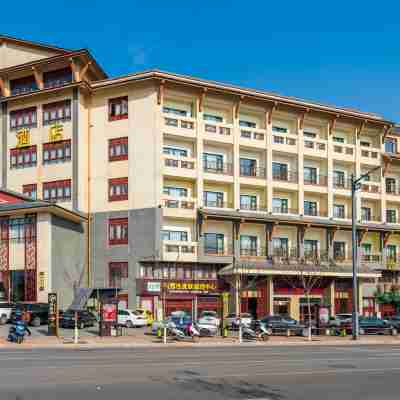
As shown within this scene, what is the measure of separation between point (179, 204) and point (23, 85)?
17847 mm

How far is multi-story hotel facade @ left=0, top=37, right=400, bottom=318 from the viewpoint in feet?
181

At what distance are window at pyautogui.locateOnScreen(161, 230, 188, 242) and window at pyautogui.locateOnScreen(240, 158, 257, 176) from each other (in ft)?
25.6

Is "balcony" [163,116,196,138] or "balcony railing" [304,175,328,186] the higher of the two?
"balcony" [163,116,196,138]

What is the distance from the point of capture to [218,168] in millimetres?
57906

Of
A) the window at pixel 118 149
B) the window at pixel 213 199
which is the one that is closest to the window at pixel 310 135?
the window at pixel 213 199

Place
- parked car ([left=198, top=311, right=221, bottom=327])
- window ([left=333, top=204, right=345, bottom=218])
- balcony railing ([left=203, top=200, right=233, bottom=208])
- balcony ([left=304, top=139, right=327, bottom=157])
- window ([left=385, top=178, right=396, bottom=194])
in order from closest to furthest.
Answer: parked car ([left=198, top=311, right=221, bottom=327]), balcony railing ([left=203, top=200, right=233, bottom=208]), balcony ([left=304, top=139, right=327, bottom=157]), window ([left=333, top=204, right=345, bottom=218]), window ([left=385, top=178, right=396, bottom=194])

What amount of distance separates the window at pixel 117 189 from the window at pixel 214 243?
7.59 metres

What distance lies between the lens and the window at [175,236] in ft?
181

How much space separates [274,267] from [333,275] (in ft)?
19.3

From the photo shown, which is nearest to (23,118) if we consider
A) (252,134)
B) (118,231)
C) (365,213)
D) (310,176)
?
(118,231)

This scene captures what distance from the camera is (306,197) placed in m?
62.8

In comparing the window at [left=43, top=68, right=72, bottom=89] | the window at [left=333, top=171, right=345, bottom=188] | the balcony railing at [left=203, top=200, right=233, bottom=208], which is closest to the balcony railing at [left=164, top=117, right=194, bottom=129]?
the balcony railing at [left=203, top=200, right=233, bottom=208]

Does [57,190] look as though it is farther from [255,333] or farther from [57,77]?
[255,333]

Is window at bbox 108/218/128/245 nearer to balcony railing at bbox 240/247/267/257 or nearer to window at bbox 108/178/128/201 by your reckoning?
window at bbox 108/178/128/201
